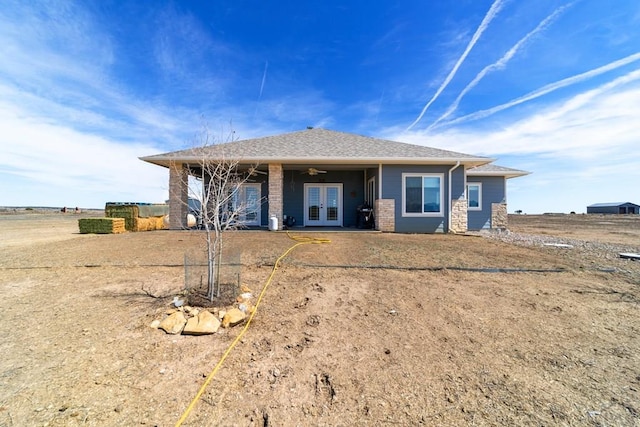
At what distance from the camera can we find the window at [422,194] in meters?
11.6

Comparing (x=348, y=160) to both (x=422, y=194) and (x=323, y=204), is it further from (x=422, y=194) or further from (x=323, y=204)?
(x=422, y=194)

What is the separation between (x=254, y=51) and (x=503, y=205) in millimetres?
14823

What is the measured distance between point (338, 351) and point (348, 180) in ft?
37.7

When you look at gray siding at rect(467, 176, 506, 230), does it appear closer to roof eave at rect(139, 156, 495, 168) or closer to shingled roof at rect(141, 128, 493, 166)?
shingled roof at rect(141, 128, 493, 166)

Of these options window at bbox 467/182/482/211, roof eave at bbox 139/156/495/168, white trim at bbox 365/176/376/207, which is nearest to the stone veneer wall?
window at bbox 467/182/482/211

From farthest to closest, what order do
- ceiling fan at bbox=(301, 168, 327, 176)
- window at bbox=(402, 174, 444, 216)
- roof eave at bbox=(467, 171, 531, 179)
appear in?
1. roof eave at bbox=(467, 171, 531, 179)
2. ceiling fan at bbox=(301, 168, 327, 176)
3. window at bbox=(402, 174, 444, 216)

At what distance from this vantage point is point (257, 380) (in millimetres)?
2389

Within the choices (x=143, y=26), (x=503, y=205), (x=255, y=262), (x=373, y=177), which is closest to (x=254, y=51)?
(x=143, y=26)

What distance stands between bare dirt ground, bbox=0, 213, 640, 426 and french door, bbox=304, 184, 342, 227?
822cm

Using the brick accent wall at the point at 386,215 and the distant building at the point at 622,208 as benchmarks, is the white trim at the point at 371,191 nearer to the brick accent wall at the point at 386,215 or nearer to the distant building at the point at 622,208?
the brick accent wall at the point at 386,215

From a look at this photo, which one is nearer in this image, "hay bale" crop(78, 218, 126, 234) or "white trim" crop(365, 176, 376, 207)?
"hay bale" crop(78, 218, 126, 234)

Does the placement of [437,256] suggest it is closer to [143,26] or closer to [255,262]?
[255,262]

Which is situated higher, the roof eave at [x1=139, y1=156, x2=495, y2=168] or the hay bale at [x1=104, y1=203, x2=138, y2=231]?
the roof eave at [x1=139, y1=156, x2=495, y2=168]

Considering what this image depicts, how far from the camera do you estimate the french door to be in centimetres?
1359
